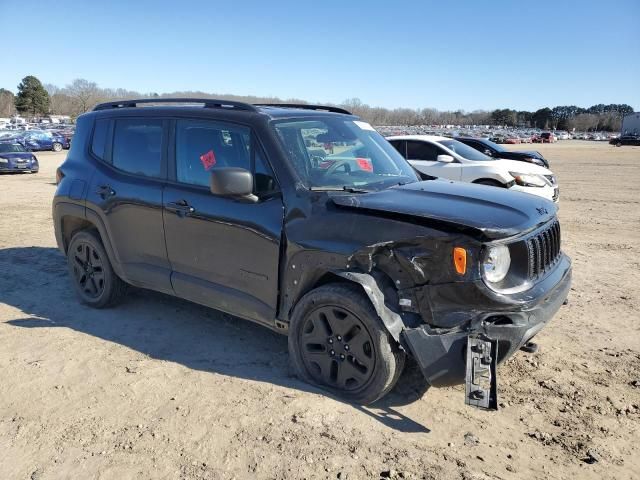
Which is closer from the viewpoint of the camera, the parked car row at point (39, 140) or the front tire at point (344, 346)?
the front tire at point (344, 346)

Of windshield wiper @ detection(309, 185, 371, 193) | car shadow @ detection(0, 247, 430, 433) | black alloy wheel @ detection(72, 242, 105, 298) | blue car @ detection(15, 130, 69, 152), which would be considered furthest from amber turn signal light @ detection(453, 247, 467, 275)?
blue car @ detection(15, 130, 69, 152)

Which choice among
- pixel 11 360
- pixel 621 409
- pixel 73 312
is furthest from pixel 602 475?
pixel 73 312

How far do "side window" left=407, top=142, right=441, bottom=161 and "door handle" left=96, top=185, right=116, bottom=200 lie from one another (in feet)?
26.4

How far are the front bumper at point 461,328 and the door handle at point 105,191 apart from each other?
308cm

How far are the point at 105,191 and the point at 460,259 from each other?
3.39 meters

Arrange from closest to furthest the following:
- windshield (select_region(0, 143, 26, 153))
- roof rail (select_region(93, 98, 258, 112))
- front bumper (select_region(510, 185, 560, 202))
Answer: roof rail (select_region(93, 98, 258, 112)) < front bumper (select_region(510, 185, 560, 202)) < windshield (select_region(0, 143, 26, 153))

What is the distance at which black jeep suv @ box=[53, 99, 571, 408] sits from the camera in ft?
10.4

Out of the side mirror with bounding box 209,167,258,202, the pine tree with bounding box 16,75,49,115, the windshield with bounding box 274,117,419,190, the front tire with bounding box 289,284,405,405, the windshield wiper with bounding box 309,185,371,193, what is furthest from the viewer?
the pine tree with bounding box 16,75,49,115

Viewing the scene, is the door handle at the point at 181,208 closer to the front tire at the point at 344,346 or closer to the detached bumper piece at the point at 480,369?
the front tire at the point at 344,346

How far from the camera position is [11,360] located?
13.8 feet

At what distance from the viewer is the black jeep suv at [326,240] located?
10.4 ft

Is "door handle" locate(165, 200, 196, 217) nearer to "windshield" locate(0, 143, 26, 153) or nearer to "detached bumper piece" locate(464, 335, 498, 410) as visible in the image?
"detached bumper piece" locate(464, 335, 498, 410)

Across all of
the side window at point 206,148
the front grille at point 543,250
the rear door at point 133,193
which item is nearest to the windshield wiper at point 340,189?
the side window at point 206,148

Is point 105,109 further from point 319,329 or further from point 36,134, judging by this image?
point 36,134
